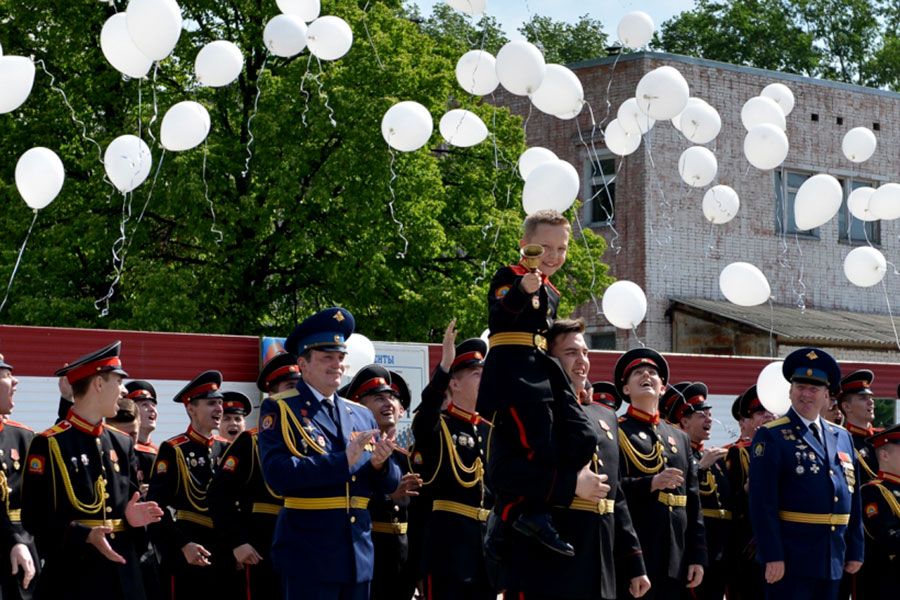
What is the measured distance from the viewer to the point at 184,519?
1021 centimetres

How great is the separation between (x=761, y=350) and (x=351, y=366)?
54.6 feet

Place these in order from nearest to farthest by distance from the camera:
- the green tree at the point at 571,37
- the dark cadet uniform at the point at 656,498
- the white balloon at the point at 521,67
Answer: the dark cadet uniform at the point at 656,498
the white balloon at the point at 521,67
the green tree at the point at 571,37

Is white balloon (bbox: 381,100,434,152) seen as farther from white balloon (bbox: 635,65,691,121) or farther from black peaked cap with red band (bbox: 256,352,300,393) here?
black peaked cap with red band (bbox: 256,352,300,393)

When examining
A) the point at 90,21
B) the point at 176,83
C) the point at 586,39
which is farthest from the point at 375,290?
the point at 586,39

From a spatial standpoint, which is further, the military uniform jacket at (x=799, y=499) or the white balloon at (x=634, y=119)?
the white balloon at (x=634, y=119)

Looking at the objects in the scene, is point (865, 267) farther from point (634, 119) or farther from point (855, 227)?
point (855, 227)

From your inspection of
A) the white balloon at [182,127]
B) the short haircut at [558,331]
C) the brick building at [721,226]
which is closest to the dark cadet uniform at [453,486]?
the short haircut at [558,331]

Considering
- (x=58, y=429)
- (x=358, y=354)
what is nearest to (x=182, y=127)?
(x=358, y=354)

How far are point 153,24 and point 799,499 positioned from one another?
23.4ft

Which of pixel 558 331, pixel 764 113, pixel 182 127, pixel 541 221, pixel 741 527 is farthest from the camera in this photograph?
pixel 764 113

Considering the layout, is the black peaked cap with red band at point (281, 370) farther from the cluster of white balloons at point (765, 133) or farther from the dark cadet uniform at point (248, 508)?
the cluster of white balloons at point (765, 133)

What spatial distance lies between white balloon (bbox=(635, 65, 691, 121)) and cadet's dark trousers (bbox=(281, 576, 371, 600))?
27.5ft

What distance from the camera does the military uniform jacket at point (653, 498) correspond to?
8984 millimetres

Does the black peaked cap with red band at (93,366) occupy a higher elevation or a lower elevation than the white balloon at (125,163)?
lower
